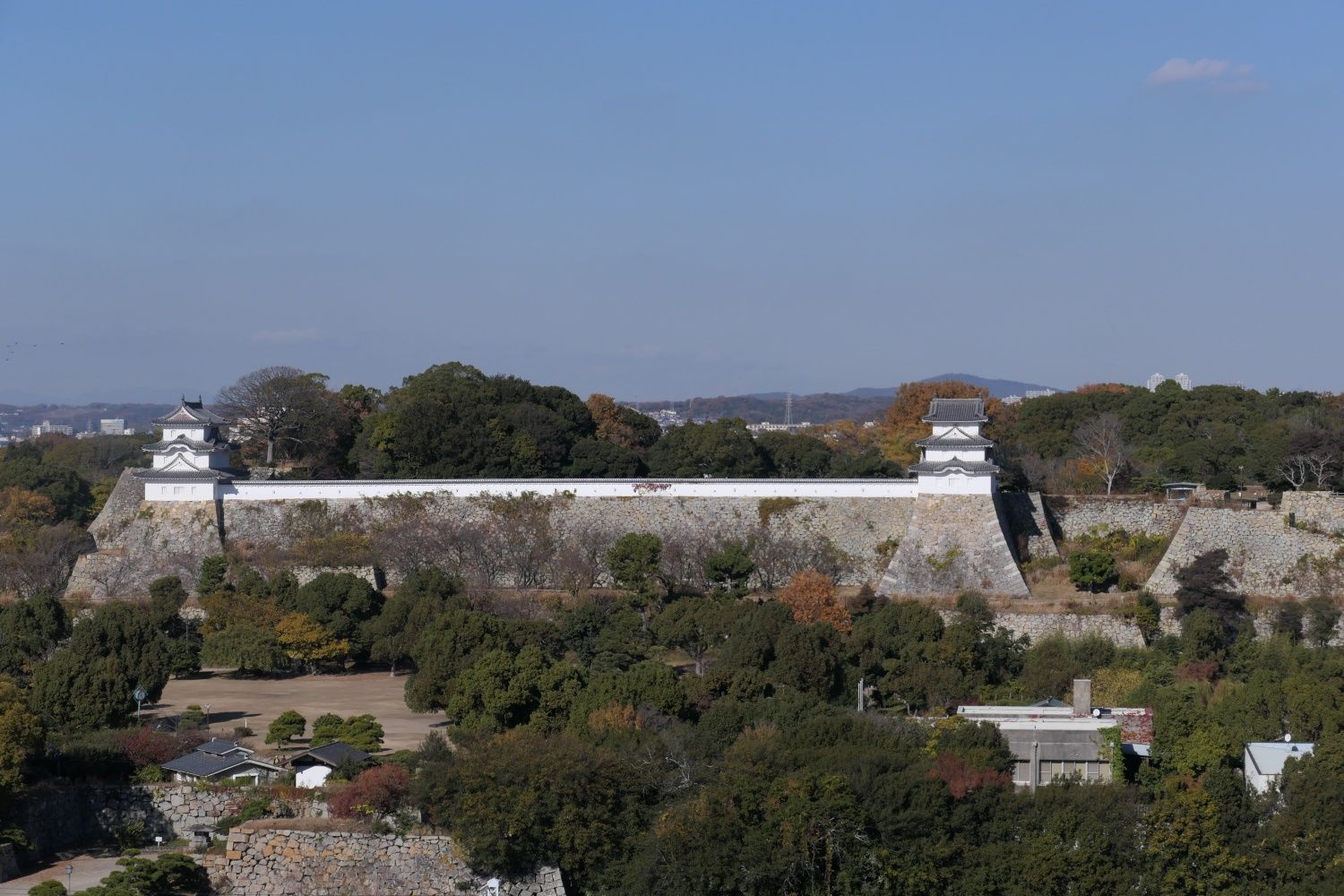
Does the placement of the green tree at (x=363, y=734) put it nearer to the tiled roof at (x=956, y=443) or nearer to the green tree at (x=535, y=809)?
the green tree at (x=535, y=809)

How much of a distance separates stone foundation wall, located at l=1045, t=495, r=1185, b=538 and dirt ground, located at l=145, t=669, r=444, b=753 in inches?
552

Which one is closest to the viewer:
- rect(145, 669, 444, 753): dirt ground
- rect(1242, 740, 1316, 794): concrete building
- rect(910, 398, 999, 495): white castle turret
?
rect(1242, 740, 1316, 794): concrete building

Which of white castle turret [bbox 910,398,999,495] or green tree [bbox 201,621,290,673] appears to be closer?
green tree [bbox 201,621,290,673]

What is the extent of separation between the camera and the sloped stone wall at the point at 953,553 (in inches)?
1491

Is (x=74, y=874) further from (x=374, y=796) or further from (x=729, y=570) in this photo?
(x=729, y=570)

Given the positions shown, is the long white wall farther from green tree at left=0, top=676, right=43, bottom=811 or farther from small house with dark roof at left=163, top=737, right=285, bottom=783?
green tree at left=0, top=676, right=43, bottom=811

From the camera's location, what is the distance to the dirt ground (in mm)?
30672

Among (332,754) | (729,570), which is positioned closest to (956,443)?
(729,570)

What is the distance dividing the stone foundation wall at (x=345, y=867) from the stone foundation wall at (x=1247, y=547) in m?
16.7

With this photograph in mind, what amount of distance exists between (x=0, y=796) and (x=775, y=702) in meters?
10.5

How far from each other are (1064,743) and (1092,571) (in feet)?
35.0

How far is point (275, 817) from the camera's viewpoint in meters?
25.8

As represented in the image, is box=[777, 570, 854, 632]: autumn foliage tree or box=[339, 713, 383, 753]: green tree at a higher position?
box=[777, 570, 854, 632]: autumn foliage tree

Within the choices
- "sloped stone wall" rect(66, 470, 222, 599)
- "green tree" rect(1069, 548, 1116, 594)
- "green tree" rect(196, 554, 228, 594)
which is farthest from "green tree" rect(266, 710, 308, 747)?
"green tree" rect(1069, 548, 1116, 594)
